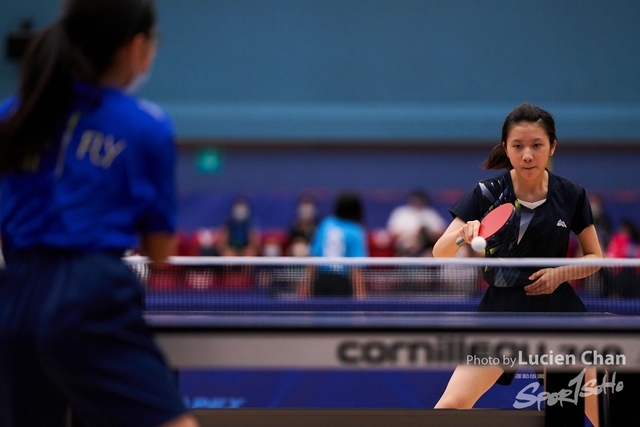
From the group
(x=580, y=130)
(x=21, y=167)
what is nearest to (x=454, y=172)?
(x=580, y=130)

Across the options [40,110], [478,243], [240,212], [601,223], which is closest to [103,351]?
[40,110]

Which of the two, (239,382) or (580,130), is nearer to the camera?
(239,382)

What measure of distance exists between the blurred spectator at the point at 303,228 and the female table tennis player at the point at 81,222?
27.4 feet

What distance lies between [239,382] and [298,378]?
270mm

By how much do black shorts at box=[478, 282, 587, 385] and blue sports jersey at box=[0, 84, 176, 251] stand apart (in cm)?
149

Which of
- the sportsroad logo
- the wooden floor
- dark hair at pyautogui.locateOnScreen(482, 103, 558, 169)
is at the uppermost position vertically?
dark hair at pyautogui.locateOnScreen(482, 103, 558, 169)

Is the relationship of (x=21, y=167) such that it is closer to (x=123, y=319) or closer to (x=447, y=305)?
(x=123, y=319)

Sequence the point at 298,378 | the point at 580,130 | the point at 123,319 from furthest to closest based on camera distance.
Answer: the point at 580,130 → the point at 298,378 → the point at 123,319

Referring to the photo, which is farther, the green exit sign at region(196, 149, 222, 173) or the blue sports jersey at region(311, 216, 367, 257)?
the green exit sign at region(196, 149, 222, 173)

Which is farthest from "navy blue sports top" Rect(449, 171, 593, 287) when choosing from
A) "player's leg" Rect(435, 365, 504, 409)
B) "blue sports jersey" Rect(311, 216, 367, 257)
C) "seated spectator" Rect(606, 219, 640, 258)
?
"seated spectator" Rect(606, 219, 640, 258)

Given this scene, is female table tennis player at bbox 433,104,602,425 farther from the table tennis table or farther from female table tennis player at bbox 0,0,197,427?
female table tennis player at bbox 0,0,197,427

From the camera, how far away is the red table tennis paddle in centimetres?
248

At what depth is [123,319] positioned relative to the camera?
4.55 ft

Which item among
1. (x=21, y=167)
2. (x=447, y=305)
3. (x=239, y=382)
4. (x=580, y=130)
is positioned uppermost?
(x=580, y=130)
